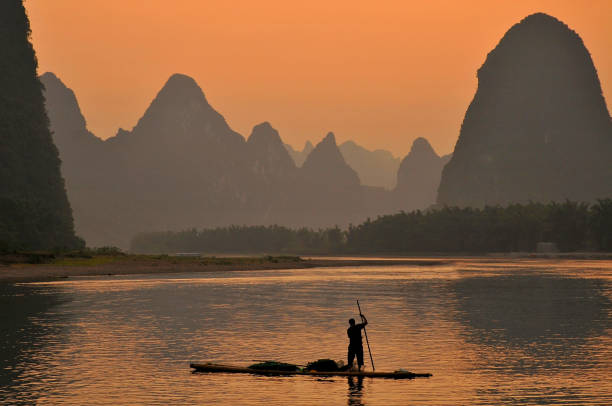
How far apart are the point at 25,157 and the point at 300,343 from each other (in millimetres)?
141258

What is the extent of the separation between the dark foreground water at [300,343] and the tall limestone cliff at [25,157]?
200 ft

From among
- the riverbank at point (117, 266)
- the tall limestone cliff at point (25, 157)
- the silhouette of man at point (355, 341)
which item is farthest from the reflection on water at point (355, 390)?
the tall limestone cliff at point (25, 157)

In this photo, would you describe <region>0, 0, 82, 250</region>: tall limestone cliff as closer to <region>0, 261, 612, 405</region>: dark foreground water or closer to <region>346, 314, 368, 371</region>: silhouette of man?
<region>0, 261, 612, 405</region>: dark foreground water

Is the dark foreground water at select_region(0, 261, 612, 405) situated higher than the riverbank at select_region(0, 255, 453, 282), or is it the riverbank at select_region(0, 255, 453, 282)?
the riverbank at select_region(0, 255, 453, 282)

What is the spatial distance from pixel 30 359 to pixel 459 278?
7778cm

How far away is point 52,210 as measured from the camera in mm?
167125

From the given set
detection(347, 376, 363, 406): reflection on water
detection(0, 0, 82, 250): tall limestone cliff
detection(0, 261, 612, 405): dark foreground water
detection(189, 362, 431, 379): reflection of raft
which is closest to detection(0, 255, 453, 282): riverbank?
detection(0, 0, 82, 250): tall limestone cliff

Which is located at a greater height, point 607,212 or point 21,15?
point 21,15

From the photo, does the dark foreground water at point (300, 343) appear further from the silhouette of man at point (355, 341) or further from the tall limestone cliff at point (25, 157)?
the tall limestone cliff at point (25, 157)

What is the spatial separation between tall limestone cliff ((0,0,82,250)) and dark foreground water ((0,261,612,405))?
6084cm

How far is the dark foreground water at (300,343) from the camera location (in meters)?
28.9

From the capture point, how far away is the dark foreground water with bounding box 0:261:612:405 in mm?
28891

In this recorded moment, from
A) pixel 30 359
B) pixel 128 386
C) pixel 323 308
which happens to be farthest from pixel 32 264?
pixel 128 386

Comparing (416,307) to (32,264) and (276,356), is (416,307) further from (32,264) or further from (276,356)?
→ (32,264)
